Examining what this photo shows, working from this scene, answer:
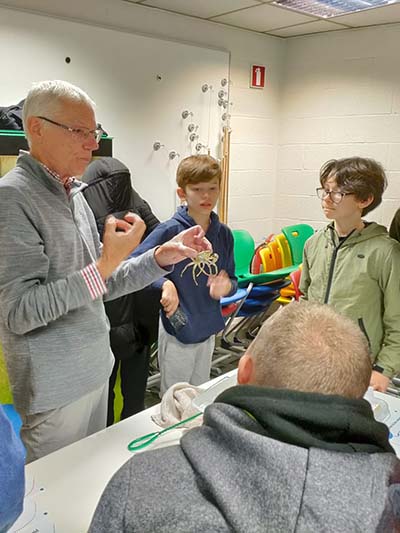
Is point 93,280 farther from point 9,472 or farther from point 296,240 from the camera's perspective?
point 296,240

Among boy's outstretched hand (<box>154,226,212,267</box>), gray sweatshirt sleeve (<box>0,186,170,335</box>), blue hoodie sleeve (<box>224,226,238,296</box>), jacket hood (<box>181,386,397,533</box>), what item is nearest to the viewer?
jacket hood (<box>181,386,397,533</box>)

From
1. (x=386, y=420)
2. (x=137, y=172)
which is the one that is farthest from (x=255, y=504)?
(x=137, y=172)

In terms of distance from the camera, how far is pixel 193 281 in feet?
7.60

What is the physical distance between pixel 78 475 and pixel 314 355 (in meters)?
0.78

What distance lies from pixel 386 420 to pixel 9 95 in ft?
9.30

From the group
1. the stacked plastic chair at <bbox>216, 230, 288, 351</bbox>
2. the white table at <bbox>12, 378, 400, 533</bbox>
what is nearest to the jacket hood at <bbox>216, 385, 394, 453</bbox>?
the white table at <bbox>12, 378, 400, 533</bbox>

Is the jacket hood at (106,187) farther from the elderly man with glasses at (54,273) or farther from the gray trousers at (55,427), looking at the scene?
the gray trousers at (55,427)

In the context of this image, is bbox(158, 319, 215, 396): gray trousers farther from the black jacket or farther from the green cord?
the green cord

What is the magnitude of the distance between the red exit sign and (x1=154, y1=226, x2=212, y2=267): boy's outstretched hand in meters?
3.17

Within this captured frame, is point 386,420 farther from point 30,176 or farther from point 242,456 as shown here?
point 30,176

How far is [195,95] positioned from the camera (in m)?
4.18

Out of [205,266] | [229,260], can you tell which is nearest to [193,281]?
[205,266]

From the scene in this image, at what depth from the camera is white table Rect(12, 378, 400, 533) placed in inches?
43.7

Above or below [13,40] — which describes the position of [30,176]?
below
